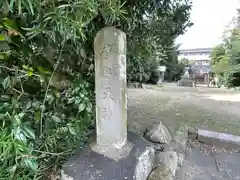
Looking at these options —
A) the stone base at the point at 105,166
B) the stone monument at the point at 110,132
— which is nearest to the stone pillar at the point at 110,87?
the stone monument at the point at 110,132

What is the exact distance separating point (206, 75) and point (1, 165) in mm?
16235

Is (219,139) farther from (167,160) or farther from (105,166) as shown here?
(105,166)

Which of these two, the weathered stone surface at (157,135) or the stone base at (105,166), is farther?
the weathered stone surface at (157,135)

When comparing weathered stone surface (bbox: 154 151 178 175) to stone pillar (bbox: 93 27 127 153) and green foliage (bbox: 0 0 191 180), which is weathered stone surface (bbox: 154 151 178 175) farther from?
green foliage (bbox: 0 0 191 180)

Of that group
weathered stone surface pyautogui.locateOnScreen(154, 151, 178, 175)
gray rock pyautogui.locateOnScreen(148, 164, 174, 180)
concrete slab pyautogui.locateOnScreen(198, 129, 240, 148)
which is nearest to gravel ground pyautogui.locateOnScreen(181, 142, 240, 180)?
concrete slab pyautogui.locateOnScreen(198, 129, 240, 148)

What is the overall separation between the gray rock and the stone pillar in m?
0.38

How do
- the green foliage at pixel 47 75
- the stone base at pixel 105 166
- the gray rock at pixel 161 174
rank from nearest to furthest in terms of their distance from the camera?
1. the green foliage at pixel 47 75
2. the stone base at pixel 105 166
3. the gray rock at pixel 161 174

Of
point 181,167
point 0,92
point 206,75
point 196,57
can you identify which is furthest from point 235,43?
point 196,57

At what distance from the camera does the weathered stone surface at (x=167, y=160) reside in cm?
207

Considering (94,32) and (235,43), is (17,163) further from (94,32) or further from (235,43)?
(235,43)

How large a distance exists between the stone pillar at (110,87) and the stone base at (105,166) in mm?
113

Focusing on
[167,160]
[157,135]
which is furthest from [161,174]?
[157,135]

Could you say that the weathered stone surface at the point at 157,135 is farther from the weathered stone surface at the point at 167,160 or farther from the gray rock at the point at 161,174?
the gray rock at the point at 161,174

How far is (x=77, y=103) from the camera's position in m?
1.75
